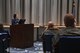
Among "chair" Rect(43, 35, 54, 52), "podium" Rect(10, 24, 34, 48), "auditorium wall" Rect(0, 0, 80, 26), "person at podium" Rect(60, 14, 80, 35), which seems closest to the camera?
"person at podium" Rect(60, 14, 80, 35)

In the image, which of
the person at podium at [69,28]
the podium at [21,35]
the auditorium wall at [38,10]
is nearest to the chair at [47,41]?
the person at podium at [69,28]

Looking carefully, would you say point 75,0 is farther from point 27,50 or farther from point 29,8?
point 27,50

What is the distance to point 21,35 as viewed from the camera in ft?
35.0

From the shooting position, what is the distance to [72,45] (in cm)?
450

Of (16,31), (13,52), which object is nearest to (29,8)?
(16,31)

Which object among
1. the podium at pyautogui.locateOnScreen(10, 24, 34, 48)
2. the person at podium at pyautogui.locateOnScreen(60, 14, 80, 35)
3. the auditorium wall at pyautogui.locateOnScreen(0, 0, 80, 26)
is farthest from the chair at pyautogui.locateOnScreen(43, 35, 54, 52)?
the auditorium wall at pyautogui.locateOnScreen(0, 0, 80, 26)

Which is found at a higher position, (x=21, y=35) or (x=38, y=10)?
(x=38, y=10)

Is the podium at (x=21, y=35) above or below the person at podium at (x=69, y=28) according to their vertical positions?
below

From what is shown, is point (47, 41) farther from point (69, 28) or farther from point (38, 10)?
point (38, 10)

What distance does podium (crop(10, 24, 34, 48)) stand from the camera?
10562 mm

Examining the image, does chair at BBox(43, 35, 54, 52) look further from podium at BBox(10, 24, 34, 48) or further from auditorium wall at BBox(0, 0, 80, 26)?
auditorium wall at BBox(0, 0, 80, 26)

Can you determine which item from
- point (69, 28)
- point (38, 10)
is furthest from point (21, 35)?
point (69, 28)

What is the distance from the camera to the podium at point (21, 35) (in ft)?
34.7

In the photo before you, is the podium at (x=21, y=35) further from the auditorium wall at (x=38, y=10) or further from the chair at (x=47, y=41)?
the chair at (x=47, y=41)
